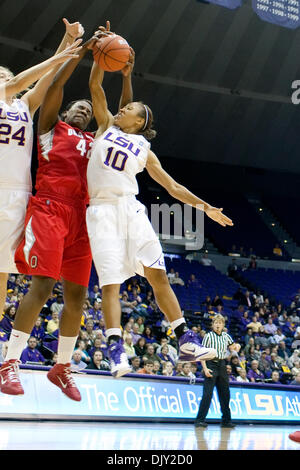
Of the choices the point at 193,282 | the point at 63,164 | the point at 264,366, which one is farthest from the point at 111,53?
the point at 193,282

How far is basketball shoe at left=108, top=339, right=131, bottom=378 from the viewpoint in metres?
4.32

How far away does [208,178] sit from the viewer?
2531 centimetres

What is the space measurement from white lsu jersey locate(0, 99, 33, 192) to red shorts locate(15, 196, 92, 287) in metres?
0.22

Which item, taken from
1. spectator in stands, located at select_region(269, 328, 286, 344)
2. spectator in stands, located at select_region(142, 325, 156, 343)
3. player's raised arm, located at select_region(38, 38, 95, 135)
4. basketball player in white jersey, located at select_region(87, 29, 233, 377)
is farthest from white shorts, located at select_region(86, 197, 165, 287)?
spectator in stands, located at select_region(269, 328, 286, 344)

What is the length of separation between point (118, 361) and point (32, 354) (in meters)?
5.66

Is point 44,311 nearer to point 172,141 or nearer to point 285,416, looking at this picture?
point 285,416

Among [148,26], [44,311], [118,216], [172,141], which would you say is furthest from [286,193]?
[118,216]

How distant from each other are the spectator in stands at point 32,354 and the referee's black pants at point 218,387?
2.69m

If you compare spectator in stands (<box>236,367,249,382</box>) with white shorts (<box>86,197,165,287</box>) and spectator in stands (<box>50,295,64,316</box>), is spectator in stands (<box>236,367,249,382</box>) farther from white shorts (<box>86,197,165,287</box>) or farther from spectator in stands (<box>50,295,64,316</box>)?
white shorts (<box>86,197,165,287</box>)

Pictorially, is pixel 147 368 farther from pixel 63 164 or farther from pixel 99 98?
pixel 99 98

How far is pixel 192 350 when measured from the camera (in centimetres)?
472

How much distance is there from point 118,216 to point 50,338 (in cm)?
612

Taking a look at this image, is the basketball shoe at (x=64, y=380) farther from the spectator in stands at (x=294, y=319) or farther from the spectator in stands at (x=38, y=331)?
the spectator in stands at (x=294, y=319)
